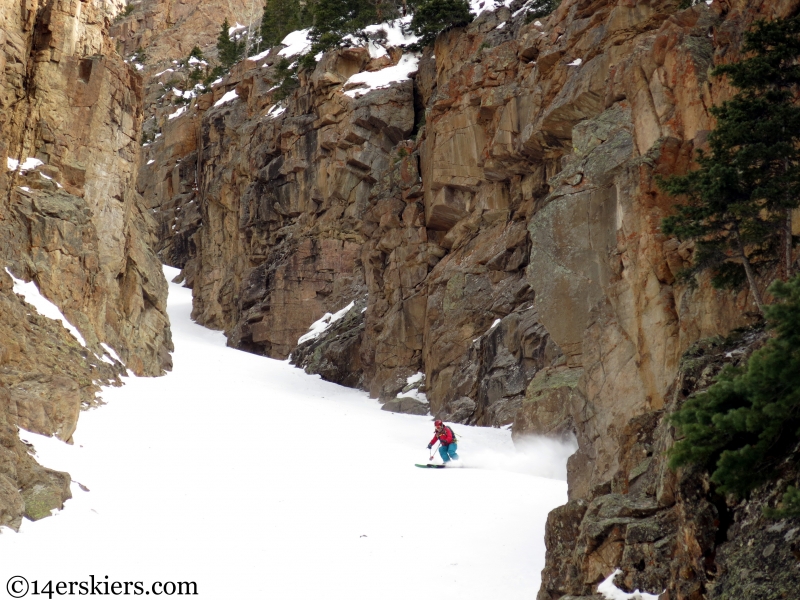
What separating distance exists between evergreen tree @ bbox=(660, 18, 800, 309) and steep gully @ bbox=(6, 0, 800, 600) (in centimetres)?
96

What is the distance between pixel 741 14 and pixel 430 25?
2663 centimetres

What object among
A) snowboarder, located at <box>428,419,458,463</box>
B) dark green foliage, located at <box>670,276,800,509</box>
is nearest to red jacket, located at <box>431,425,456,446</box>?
snowboarder, located at <box>428,419,458,463</box>

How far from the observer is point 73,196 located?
90.5 feet

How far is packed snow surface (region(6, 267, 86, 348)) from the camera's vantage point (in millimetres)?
24500

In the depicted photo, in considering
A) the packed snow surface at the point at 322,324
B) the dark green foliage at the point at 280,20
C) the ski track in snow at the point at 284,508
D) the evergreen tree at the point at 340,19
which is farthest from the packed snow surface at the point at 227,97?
the ski track in snow at the point at 284,508

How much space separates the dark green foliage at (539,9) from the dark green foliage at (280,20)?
2433 cm

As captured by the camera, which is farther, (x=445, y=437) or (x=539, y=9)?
(x=539, y=9)

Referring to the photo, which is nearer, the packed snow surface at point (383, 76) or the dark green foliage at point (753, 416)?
the dark green foliage at point (753, 416)

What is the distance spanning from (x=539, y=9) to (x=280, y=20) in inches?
1256

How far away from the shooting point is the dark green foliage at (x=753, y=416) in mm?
6738

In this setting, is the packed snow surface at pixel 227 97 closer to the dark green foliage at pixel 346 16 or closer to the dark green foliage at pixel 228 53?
the dark green foliage at pixel 346 16

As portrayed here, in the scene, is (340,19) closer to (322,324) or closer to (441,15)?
(441,15)

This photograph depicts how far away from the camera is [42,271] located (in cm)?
2550

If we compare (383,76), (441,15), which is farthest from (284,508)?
(383,76)
